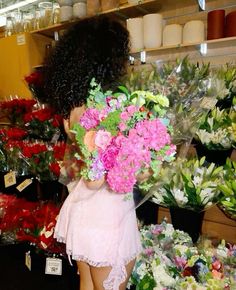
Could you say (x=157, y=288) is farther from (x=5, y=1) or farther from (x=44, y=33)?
(x=5, y=1)

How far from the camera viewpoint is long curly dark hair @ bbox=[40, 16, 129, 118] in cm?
108

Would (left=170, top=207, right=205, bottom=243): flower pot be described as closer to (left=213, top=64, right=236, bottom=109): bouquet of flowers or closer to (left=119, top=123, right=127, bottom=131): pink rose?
(left=213, top=64, right=236, bottom=109): bouquet of flowers

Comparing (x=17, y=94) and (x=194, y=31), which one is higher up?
(x=194, y=31)

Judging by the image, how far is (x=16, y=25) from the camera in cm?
326

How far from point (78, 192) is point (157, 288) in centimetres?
51

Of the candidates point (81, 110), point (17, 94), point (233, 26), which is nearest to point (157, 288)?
point (81, 110)

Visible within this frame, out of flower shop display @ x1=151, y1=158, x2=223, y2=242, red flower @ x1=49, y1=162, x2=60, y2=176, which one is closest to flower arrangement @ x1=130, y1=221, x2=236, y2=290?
flower shop display @ x1=151, y1=158, x2=223, y2=242

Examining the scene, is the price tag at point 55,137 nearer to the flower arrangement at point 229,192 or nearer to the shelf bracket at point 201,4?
the flower arrangement at point 229,192

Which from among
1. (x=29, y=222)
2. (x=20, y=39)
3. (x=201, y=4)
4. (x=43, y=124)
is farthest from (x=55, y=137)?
(x=20, y=39)

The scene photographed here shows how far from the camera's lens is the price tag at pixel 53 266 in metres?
1.79

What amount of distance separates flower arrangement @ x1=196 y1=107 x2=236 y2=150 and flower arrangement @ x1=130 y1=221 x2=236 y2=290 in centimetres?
44

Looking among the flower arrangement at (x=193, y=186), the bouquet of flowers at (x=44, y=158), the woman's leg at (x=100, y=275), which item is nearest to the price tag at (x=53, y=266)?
the bouquet of flowers at (x=44, y=158)

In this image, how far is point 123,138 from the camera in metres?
0.85

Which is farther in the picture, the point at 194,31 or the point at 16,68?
the point at 16,68
